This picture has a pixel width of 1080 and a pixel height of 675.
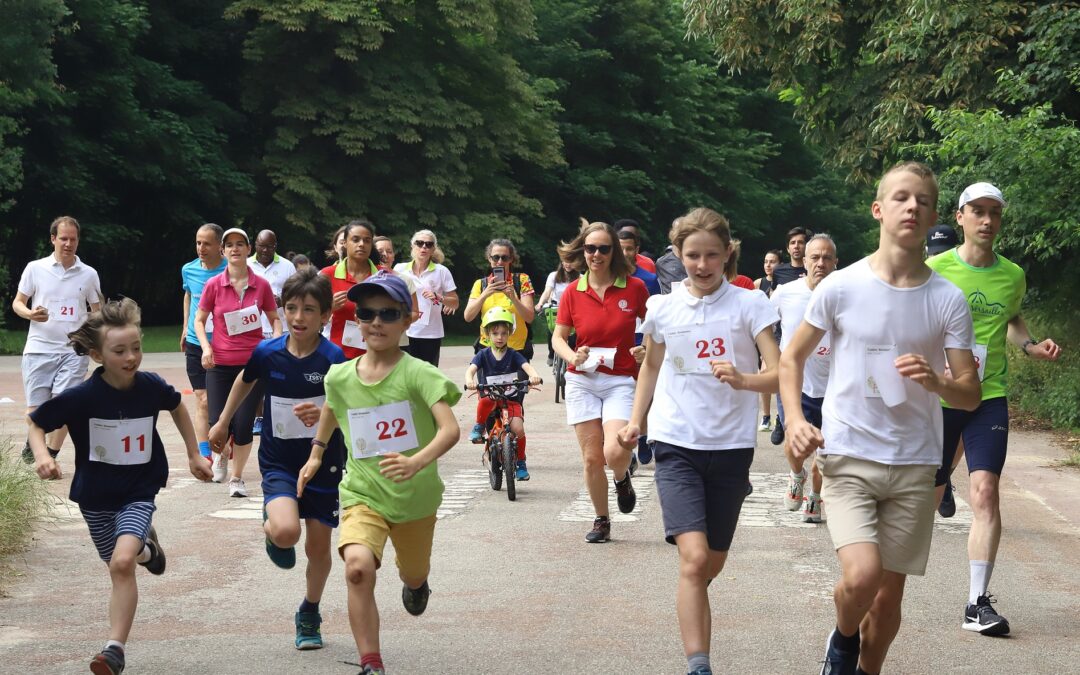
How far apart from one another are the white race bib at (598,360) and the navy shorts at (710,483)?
303 centimetres

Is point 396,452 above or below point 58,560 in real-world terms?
above

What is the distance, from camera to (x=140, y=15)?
131 feet

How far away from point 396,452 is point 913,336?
2015 millimetres

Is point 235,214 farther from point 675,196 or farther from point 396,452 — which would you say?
point 396,452

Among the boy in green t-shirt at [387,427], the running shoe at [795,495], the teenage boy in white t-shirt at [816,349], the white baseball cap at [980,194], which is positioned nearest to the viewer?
the boy in green t-shirt at [387,427]

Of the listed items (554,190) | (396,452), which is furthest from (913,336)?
(554,190)

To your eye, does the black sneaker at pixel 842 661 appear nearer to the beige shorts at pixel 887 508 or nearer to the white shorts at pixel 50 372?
the beige shorts at pixel 887 508

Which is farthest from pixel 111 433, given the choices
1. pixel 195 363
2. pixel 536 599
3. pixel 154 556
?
pixel 195 363

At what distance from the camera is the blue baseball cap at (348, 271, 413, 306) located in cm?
593

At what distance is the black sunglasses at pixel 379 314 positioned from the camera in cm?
594

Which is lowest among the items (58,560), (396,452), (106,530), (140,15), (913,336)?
(58,560)

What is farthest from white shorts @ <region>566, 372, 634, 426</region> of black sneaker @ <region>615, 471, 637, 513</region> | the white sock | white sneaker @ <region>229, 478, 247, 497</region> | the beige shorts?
the beige shorts

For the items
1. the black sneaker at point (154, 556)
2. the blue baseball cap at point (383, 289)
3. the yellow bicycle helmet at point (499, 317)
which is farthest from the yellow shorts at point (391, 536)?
the yellow bicycle helmet at point (499, 317)

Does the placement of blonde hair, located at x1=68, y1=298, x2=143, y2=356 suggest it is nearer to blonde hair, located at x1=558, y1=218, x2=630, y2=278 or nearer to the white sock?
blonde hair, located at x1=558, y1=218, x2=630, y2=278
